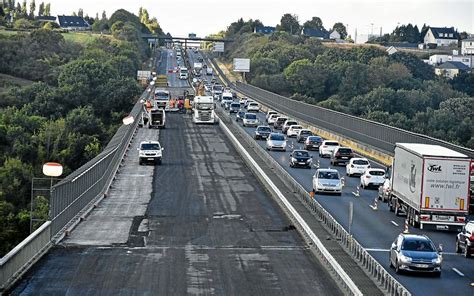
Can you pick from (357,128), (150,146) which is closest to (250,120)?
(357,128)

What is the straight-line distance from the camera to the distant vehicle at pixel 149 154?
6253 cm

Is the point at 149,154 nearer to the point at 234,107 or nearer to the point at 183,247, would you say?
the point at 183,247

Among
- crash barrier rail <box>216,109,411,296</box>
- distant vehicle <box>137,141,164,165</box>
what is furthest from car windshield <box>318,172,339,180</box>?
distant vehicle <box>137,141,164,165</box>

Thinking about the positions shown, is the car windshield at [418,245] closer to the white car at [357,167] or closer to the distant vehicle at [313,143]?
the white car at [357,167]

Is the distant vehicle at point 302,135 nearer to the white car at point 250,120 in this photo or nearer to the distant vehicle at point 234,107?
the white car at point 250,120

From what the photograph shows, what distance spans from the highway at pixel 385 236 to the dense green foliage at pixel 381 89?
56971mm

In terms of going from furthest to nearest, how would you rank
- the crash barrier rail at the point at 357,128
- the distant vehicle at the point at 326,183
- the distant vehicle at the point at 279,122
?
the distant vehicle at the point at 279,122
the crash barrier rail at the point at 357,128
the distant vehicle at the point at 326,183

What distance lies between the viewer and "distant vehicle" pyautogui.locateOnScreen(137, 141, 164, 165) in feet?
205

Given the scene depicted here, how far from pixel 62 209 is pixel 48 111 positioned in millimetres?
87759

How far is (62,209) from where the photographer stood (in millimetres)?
35969

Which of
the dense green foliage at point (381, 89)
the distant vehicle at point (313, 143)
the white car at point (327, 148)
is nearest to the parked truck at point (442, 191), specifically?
the white car at point (327, 148)

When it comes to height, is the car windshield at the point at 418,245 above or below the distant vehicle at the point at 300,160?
above

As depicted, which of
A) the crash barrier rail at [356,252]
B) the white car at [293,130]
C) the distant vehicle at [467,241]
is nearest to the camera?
the crash barrier rail at [356,252]

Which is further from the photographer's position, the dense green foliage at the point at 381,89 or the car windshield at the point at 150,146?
the dense green foliage at the point at 381,89
